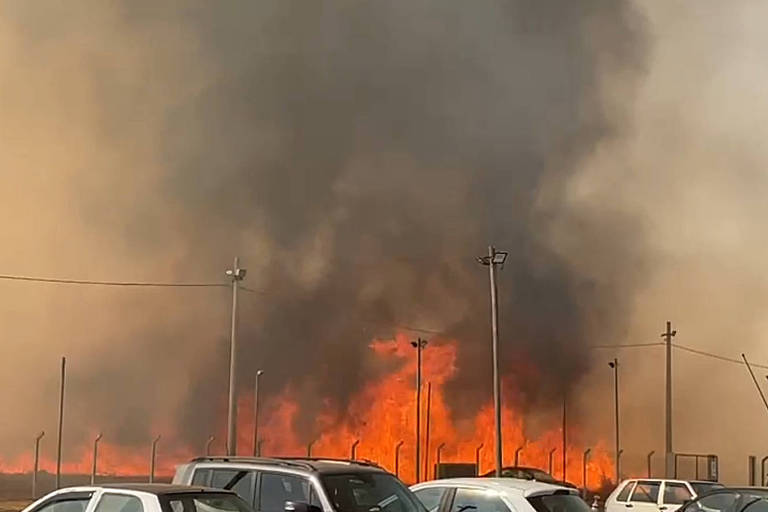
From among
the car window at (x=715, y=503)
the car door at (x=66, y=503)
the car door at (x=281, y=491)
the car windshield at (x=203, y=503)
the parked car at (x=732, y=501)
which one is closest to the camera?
the car windshield at (x=203, y=503)

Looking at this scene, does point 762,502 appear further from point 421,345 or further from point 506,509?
point 421,345

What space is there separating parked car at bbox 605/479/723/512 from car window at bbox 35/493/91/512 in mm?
16502

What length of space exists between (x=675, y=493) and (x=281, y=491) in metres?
15.2

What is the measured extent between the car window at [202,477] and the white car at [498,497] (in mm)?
2814

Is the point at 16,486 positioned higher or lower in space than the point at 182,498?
lower

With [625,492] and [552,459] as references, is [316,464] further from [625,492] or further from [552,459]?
[552,459]

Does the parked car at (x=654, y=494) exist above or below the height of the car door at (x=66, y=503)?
below

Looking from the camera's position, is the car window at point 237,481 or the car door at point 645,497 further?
the car door at point 645,497

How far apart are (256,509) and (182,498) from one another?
2.08 meters

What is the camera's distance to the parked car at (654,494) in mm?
23031

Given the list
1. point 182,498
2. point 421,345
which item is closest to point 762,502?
point 182,498

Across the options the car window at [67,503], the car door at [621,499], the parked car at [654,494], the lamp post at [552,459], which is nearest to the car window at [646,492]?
the parked car at [654,494]

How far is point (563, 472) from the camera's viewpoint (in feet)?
185

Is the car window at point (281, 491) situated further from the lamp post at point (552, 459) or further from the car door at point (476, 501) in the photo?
the lamp post at point (552, 459)
